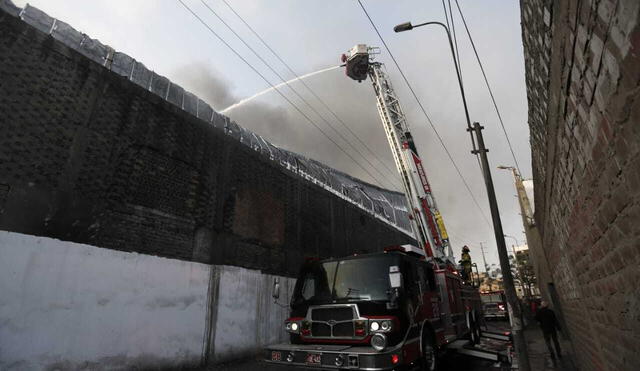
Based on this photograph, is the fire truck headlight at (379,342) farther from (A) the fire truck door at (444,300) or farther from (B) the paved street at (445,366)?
(B) the paved street at (445,366)

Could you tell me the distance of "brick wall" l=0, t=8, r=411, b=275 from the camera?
255 inches

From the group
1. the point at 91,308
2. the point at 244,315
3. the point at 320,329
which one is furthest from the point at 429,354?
the point at 91,308

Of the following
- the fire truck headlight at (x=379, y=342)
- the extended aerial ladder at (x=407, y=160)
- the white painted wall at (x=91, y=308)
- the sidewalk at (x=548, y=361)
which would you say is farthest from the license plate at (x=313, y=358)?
the extended aerial ladder at (x=407, y=160)

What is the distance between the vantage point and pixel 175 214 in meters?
8.88

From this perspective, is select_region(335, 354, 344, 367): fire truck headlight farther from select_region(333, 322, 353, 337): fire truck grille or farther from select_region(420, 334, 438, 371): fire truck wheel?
select_region(420, 334, 438, 371): fire truck wheel

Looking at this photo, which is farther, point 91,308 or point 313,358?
point 91,308

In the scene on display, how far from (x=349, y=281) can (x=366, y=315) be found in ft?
2.61

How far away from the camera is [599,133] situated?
188cm

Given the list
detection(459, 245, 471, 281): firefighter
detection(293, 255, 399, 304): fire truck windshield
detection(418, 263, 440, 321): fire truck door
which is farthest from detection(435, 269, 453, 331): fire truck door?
detection(459, 245, 471, 281): firefighter

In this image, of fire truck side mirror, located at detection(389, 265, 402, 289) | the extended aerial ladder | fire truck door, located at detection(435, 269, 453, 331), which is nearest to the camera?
fire truck side mirror, located at detection(389, 265, 402, 289)

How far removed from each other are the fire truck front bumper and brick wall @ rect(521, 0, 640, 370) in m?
2.68

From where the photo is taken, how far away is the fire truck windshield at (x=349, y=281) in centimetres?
621

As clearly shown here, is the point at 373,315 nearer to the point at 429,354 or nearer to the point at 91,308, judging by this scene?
the point at 429,354

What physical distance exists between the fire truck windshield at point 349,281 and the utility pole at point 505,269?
2248mm
